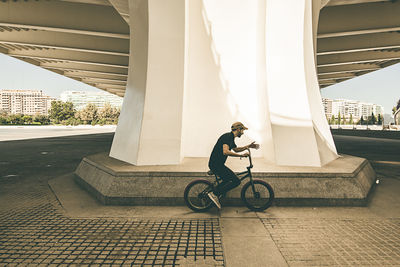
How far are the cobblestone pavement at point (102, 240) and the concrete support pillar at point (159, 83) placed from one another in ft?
9.63

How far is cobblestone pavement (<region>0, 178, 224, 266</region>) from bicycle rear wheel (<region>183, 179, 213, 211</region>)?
0.48m

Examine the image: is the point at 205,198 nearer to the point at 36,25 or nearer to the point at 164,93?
the point at 164,93

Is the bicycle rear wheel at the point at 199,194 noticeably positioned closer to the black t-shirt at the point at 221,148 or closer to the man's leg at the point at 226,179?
the man's leg at the point at 226,179

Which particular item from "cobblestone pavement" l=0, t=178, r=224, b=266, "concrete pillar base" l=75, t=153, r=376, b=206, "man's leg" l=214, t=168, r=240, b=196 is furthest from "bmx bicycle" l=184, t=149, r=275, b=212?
"cobblestone pavement" l=0, t=178, r=224, b=266

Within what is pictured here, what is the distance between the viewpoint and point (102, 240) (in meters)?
4.15

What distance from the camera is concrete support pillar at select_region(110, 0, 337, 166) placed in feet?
25.2

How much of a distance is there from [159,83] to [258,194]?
4.56 metres

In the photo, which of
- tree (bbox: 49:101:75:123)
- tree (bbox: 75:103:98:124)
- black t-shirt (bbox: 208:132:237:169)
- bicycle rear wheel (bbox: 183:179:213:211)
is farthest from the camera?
tree (bbox: 49:101:75:123)

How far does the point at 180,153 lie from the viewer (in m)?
7.91

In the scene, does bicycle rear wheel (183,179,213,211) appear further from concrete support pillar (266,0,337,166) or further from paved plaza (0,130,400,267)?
concrete support pillar (266,0,337,166)

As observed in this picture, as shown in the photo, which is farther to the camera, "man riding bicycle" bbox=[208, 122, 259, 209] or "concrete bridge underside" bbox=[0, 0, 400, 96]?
"concrete bridge underside" bbox=[0, 0, 400, 96]

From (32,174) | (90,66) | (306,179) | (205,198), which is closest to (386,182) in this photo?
(306,179)

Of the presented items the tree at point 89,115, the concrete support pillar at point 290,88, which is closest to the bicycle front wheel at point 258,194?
the concrete support pillar at point 290,88

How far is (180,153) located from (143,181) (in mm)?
1993
